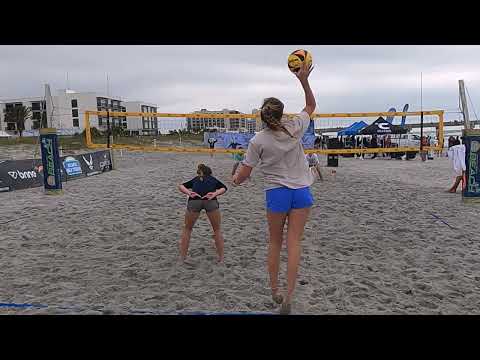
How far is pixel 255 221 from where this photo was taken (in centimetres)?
552

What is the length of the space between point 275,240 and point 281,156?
1.74 feet

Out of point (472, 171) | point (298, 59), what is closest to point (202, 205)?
point (298, 59)

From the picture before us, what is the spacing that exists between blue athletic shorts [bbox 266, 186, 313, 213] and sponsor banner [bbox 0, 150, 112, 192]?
24.2 feet

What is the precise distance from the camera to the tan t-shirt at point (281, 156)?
2.37m

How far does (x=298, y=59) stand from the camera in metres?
2.51

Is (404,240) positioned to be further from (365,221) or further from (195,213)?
(195,213)

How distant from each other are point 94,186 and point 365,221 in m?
6.42

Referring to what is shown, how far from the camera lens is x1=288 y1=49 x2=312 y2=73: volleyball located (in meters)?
2.50

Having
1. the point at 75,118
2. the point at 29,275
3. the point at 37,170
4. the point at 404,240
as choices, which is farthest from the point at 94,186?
the point at 75,118

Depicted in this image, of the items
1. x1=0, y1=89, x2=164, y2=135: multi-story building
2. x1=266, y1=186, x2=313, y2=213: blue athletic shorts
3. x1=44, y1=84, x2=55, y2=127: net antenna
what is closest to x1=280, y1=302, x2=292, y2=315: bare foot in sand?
x1=266, y1=186, x2=313, y2=213: blue athletic shorts

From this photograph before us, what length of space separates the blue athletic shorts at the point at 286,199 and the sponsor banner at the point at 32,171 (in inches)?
291

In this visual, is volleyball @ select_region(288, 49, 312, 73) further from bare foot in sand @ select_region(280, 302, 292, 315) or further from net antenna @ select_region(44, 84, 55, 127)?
Answer: net antenna @ select_region(44, 84, 55, 127)

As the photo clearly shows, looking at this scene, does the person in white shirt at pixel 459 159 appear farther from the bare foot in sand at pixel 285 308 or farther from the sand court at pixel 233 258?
the bare foot in sand at pixel 285 308
